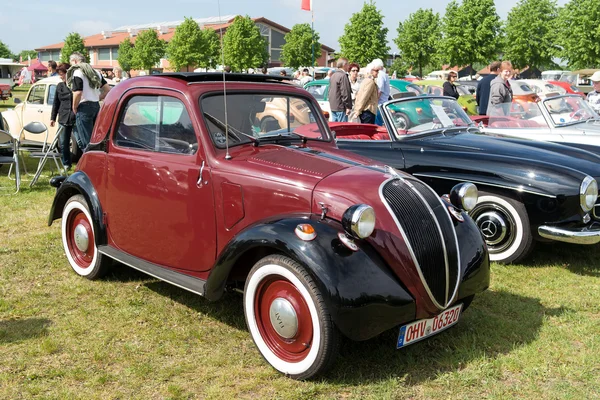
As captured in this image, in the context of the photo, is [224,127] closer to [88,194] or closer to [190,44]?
[88,194]

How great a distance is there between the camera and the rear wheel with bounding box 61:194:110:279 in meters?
5.04

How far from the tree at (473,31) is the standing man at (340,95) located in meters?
38.9

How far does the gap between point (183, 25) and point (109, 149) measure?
64.0m

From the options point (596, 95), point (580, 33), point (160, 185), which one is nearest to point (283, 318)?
point (160, 185)

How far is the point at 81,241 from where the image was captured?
5172 mm

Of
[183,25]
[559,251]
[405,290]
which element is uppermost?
[183,25]

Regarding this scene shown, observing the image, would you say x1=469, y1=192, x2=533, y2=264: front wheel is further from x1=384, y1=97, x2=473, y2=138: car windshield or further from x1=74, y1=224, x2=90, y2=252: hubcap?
x1=74, y1=224, x2=90, y2=252: hubcap

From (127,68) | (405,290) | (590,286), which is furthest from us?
(127,68)

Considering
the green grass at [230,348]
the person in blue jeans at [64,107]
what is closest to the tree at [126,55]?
the person in blue jeans at [64,107]

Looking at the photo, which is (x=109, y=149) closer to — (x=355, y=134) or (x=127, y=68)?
(x=355, y=134)

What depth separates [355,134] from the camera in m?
7.23

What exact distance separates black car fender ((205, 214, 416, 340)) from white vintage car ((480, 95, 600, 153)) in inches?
196

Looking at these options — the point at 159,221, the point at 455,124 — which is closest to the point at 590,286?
the point at 455,124

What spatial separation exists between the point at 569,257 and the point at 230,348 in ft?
12.9
